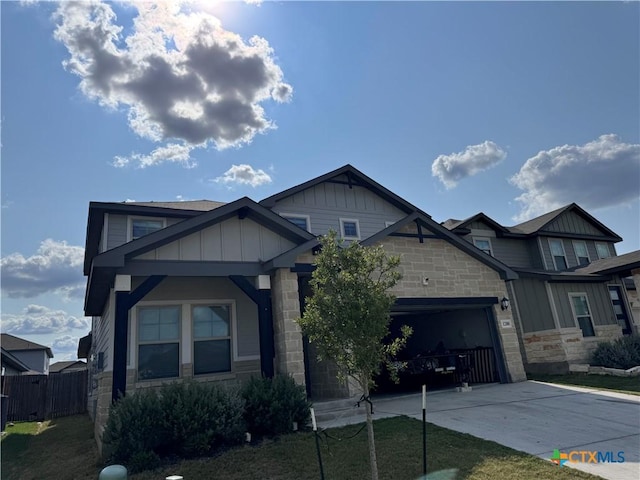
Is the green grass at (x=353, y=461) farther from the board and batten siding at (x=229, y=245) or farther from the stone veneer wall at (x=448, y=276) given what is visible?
the stone veneer wall at (x=448, y=276)

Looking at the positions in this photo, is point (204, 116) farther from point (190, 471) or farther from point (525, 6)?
point (190, 471)

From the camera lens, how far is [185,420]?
6.84 metres

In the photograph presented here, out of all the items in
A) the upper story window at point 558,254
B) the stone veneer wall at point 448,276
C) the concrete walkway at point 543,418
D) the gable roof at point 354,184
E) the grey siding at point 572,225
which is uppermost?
the gable roof at point 354,184

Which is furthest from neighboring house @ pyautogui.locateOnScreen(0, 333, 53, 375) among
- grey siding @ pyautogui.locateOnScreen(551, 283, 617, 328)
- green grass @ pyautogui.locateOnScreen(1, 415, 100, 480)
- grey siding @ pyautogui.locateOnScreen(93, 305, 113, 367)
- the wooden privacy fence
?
grey siding @ pyautogui.locateOnScreen(551, 283, 617, 328)

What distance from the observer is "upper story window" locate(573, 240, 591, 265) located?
2073cm

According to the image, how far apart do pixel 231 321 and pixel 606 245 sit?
21286 mm

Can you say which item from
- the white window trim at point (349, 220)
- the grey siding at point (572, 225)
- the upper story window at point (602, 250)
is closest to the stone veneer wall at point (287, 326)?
the white window trim at point (349, 220)

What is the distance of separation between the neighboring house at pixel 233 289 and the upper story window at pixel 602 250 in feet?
37.6

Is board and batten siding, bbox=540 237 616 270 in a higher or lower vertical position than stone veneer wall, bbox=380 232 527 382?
higher

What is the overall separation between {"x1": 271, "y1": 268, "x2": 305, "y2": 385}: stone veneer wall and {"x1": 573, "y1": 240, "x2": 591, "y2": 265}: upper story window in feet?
58.2

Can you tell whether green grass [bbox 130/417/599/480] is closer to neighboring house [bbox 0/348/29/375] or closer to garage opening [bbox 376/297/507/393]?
garage opening [bbox 376/297/507/393]

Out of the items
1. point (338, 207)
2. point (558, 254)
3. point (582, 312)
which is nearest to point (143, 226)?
point (338, 207)

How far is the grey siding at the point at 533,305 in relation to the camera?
15766 mm

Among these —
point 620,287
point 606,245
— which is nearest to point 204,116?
point 620,287
